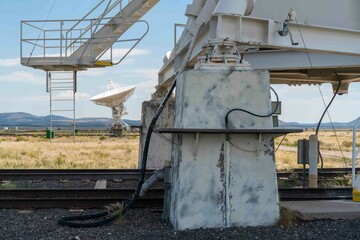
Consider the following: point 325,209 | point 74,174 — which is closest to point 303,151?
point 325,209

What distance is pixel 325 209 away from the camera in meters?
9.89

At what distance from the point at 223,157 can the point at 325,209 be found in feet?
7.44

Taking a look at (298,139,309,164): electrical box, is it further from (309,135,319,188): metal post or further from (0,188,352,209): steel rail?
(0,188,352,209): steel rail

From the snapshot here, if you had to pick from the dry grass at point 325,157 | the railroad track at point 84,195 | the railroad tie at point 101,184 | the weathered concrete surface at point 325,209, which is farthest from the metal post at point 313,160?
the dry grass at point 325,157

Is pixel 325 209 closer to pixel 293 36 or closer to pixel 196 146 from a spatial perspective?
pixel 196 146

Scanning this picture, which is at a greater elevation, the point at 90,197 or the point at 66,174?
the point at 66,174

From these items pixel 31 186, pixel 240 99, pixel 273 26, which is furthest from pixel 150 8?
pixel 240 99

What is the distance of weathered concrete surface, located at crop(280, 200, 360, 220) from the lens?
9359mm

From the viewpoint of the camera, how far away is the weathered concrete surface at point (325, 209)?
9359 mm

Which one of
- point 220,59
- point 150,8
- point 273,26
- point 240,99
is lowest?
point 240,99

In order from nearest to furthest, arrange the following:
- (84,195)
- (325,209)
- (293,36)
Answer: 1. (325,209)
2. (293,36)
3. (84,195)

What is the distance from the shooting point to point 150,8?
57.5 feet

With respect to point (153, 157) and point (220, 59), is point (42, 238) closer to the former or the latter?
point (220, 59)

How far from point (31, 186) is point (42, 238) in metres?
6.41
